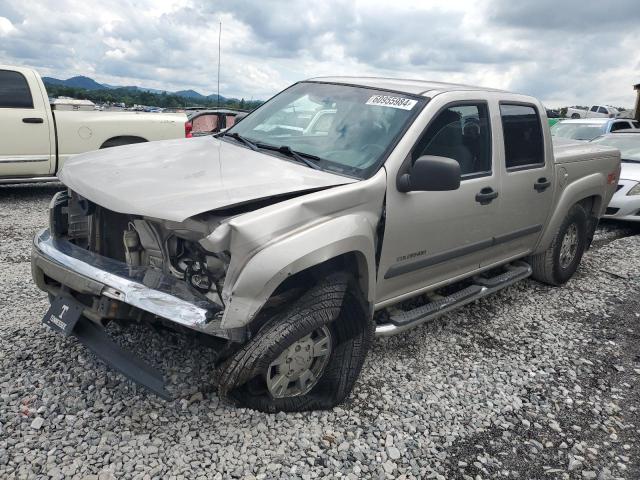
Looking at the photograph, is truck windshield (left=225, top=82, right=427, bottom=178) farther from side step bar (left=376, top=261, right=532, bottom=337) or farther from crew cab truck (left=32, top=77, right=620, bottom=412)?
side step bar (left=376, top=261, right=532, bottom=337)

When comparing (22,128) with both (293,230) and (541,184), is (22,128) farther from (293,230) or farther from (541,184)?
(541,184)

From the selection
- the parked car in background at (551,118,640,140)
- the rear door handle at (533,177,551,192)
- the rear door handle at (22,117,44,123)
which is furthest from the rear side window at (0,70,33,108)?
the parked car in background at (551,118,640,140)

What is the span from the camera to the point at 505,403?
Result: 3352 mm

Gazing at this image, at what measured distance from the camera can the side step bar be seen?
3344 mm

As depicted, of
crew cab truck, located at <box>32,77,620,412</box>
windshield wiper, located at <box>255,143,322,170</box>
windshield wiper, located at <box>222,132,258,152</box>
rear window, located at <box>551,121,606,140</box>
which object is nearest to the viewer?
crew cab truck, located at <box>32,77,620,412</box>

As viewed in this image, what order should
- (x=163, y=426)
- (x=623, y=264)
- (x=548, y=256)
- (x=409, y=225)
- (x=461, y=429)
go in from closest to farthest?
(x=163, y=426) → (x=461, y=429) → (x=409, y=225) → (x=548, y=256) → (x=623, y=264)

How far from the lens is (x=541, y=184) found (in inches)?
176

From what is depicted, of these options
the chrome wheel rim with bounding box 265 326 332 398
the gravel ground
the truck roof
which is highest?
the truck roof

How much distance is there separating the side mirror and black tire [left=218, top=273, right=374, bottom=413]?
68cm

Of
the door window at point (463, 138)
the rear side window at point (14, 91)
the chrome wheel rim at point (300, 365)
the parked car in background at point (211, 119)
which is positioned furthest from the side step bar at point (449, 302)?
the parked car in background at point (211, 119)

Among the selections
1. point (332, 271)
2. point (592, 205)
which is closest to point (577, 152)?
point (592, 205)

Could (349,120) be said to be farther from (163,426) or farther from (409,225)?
(163,426)

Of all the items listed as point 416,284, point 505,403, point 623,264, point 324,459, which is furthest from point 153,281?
point 623,264

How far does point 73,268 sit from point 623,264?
611cm
